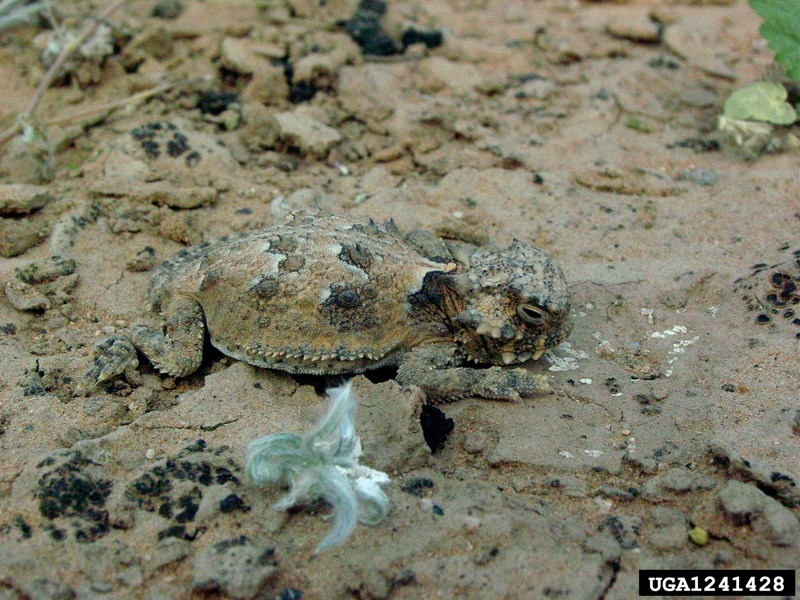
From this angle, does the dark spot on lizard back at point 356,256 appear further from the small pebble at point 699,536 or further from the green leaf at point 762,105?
the green leaf at point 762,105

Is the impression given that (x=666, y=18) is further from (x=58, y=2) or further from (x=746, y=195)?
(x=58, y=2)

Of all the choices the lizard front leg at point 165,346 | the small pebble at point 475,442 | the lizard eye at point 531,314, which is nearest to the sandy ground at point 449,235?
the small pebble at point 475,442

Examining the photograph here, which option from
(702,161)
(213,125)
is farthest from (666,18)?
(213,125)

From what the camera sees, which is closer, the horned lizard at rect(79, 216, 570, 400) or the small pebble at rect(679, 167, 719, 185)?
the horned lizard at rect(79, 216, 570, 400)

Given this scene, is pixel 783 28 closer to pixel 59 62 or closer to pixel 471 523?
pixel 471 523

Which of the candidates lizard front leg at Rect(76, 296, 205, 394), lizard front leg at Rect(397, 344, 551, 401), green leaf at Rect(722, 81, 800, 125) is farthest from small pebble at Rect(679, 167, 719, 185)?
lizard front leg at Rect(76, 296, 205, 394)

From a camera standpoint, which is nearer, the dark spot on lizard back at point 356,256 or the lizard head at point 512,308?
the lizard head at point 512,308

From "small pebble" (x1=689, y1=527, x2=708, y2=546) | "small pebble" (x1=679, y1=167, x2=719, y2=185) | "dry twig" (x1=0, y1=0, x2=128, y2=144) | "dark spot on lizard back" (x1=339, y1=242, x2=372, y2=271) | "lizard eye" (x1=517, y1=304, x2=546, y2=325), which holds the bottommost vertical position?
"small pebble" (x1=679, y1=167, x2=719, y2=185)

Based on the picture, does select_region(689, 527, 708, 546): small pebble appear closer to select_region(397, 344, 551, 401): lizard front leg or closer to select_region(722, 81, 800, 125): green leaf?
select_region(397, 344, 551, 401): lizard front leg
